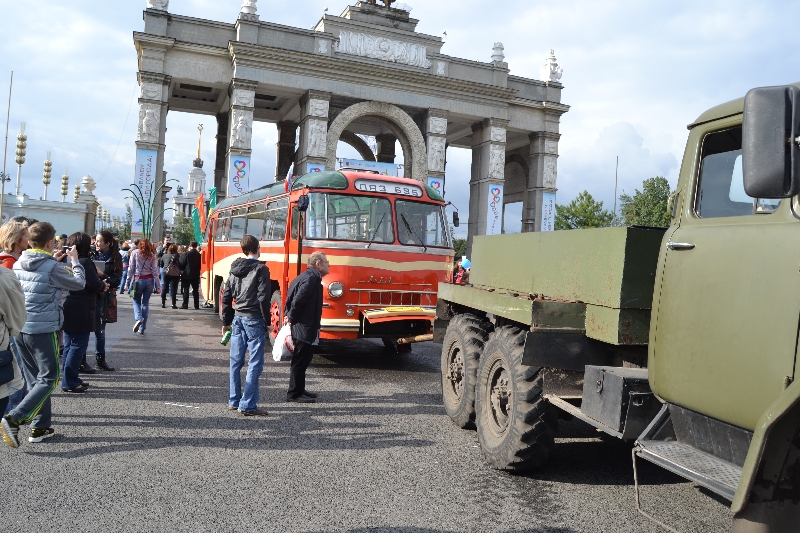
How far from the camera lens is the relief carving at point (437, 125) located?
38125mm

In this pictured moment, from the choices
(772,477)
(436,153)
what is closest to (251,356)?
(772,477)

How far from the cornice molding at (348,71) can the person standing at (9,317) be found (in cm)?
3258

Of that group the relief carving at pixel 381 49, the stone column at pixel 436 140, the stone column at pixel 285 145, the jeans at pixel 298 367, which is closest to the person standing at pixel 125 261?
the jeans at pixel 298 367

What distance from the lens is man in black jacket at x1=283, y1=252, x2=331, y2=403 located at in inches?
300

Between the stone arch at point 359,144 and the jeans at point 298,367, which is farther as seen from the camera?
the stone arch at point 359,144

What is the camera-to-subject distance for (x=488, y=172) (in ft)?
131

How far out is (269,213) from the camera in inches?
492

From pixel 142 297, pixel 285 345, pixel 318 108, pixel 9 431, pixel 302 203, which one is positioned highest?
pixel 318 108

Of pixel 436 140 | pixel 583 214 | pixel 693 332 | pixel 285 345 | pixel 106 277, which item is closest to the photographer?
pixel 693 332

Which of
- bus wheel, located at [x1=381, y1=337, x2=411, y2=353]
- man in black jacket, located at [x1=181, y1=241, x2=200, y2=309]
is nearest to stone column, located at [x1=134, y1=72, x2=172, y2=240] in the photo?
man in black jacket, located at [x1=181, y1=241, x2=200, y2=309]

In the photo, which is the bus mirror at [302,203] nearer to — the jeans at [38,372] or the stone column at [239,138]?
the jeans at [38,372]

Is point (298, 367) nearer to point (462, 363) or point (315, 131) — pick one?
point (462, 363)

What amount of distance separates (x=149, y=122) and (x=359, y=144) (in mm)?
17973

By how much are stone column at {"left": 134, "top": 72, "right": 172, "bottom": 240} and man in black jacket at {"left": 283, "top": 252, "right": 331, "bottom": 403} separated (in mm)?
29306
